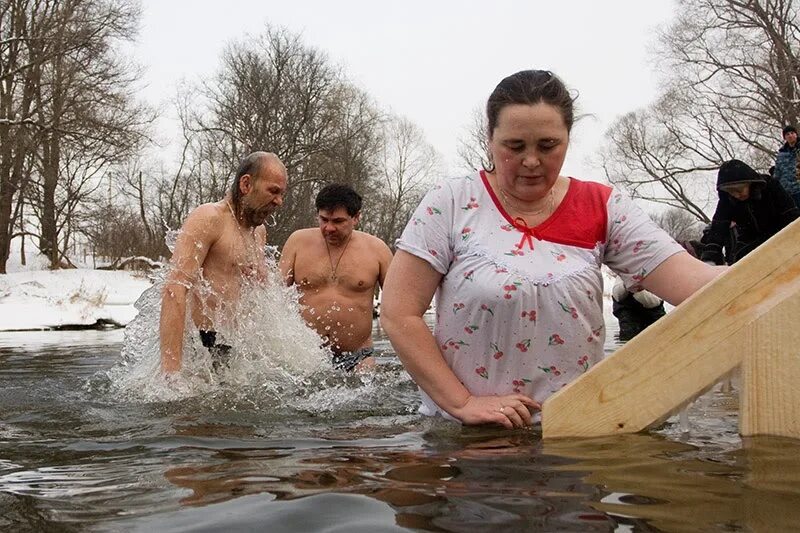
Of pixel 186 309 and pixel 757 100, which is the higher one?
pixel 757 100

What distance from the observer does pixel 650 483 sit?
2223mm

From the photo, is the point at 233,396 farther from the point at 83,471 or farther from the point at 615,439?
the point at 615,439

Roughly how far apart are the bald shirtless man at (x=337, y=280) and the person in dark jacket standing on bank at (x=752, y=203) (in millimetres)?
3520

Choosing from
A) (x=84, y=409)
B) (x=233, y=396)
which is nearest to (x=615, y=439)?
(x=233, y=396)

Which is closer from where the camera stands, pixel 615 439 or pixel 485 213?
pixel 615 439

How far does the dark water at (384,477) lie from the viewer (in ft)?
6.38

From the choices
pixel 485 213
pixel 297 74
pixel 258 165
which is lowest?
pixel 485 213

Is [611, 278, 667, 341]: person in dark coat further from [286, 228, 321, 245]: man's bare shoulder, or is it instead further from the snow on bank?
the snow on bank

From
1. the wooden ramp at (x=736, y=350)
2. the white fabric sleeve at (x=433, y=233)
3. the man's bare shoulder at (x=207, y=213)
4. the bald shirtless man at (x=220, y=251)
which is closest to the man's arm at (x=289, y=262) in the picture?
the bald shirtless man at (x=220, y=251)

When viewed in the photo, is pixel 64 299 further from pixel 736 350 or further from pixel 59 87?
pixel 736 350

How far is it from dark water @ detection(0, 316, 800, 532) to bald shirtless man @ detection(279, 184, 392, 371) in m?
2.91

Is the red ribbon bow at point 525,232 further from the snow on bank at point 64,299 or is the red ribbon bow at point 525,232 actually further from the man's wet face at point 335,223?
the snow on bank at point 64,299

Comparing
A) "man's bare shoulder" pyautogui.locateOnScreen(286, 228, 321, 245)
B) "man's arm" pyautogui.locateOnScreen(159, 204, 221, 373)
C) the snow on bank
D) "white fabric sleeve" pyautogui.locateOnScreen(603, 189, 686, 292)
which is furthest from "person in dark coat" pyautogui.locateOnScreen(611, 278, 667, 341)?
the snow on bank

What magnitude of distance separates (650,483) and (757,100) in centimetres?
2623
